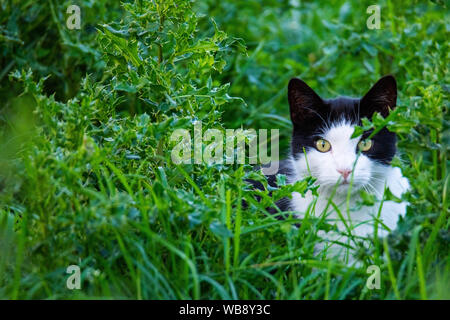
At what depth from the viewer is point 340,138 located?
2322mm

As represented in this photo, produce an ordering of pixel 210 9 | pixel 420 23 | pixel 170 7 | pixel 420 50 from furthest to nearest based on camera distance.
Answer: pixel 210 9 < pixel 420 23 < pixel 420 50 < pixel 170 7

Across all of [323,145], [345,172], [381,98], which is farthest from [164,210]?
[381,98]

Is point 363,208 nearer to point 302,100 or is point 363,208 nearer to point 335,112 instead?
point 335,112

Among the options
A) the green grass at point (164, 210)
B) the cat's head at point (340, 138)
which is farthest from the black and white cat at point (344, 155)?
the green grass at point (164, 210)

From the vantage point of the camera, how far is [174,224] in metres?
1.72

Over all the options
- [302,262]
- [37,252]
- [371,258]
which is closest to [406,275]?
[371,258]

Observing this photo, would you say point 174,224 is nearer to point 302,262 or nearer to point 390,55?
point 302,262

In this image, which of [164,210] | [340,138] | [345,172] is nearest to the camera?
[164,210]

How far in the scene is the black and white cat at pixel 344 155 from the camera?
2.23 m

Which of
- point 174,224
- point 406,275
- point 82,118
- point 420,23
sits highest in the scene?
point 420,23

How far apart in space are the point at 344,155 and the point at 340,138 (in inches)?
3.7

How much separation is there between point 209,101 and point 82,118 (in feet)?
1.70

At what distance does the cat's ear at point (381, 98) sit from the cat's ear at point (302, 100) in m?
0.19

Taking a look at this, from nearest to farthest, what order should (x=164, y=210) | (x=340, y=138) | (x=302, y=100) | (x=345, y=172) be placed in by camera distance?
(x=164, y=210) → (x=345, y=172) → (x=340, y=138) → (x=302, y=100)
